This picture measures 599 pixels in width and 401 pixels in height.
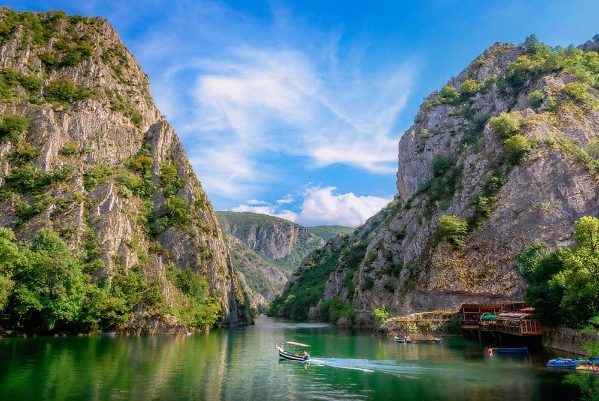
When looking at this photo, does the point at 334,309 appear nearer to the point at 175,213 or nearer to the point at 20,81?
the point at 175,213

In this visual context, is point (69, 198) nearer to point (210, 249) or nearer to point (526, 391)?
point (210, 249)

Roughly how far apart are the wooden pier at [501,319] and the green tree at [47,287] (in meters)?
67.4

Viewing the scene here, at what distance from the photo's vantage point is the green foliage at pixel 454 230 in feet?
279

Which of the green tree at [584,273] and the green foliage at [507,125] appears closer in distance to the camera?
the green tree at [584,273]

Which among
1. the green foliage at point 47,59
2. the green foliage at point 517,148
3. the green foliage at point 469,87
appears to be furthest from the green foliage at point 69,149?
the green foliage at point 469,87

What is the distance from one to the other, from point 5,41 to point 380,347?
11774 cm

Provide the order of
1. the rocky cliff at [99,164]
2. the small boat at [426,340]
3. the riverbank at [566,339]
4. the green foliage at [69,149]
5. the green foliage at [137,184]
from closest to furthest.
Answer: the riverbank at [566,339] → the small boat at [426,340] → the rocky cliff at [99,164] → the green foliage at [69,149] → the green foliage at [137,184]

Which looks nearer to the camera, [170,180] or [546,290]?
[546,290]

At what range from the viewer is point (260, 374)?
1565 inches

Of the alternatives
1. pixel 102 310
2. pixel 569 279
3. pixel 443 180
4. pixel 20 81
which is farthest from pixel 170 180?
pixel 569 279

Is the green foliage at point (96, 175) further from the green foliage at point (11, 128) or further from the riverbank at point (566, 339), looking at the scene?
the riverbank at point (566, 339)

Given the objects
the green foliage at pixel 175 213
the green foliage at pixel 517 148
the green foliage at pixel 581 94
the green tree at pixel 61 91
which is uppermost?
the green tree at pixel 61 91

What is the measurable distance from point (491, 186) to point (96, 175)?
8907 centimetres

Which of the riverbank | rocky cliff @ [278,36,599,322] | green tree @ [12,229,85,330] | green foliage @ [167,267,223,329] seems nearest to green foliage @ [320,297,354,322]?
rocky cliff @ [278,36,599,322]
